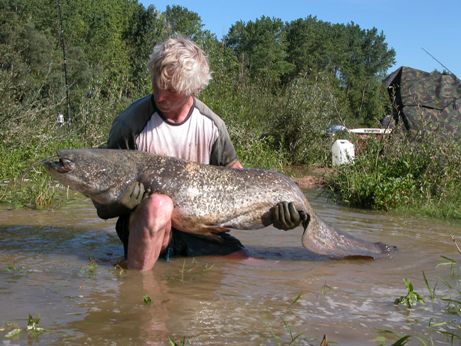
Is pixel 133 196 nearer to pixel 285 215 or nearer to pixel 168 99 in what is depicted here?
pixel 168 99

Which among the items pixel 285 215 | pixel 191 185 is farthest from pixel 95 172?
pixel 285 215

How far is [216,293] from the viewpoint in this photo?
407 cm

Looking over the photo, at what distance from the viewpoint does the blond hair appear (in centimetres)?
454

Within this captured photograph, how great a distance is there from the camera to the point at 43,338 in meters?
3.06

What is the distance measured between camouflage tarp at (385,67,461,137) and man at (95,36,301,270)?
21.7 ft

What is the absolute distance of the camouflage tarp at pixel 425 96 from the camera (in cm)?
1125

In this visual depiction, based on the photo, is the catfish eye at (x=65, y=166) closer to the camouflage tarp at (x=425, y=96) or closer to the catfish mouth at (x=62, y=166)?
the catfish mouth at (x=62, y=166)

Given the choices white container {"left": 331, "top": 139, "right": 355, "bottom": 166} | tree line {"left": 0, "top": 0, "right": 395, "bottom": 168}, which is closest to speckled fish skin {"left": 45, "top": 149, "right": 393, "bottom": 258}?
tree line {"left": 0, "top": 0, "right": 395, "bottom": 168}

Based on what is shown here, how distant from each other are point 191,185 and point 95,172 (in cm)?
70

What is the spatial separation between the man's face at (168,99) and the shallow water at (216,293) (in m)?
1.21

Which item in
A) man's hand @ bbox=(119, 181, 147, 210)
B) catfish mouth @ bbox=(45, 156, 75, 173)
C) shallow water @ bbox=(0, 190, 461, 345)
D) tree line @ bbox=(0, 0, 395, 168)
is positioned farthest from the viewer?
tree line @ bbox=(0, 0, 395, 168)

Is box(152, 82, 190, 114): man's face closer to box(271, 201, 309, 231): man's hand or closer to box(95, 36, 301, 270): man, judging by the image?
box(95, 36, 301, 270): man

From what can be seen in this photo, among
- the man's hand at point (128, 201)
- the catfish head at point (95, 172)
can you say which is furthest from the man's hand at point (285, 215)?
the catfish head at point (95, 172)

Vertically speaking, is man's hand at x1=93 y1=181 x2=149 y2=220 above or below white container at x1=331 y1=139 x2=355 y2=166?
below
